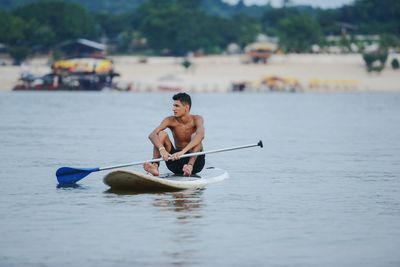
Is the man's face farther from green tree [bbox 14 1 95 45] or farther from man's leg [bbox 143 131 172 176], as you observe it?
green tree [bbox 14 1 95 45]

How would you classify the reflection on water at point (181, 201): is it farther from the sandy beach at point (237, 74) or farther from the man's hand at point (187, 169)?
the sandy beach at point (237, 74)

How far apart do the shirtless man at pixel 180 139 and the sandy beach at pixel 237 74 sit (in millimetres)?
95477

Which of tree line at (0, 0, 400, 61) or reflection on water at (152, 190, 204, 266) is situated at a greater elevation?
tree line at (0, 0, 400, 61)

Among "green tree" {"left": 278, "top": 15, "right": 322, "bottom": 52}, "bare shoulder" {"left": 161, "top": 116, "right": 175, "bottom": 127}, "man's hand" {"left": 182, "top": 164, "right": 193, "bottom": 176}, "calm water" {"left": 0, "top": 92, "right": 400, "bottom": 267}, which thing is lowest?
"calm water" {"left": 0, "top": 92, "right": 400, "bottom": 267}

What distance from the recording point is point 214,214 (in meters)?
18.1

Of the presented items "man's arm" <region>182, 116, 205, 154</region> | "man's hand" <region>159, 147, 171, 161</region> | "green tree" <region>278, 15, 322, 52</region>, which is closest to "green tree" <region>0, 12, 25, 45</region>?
"green tree" <region>278, 15, 322, 52</region>

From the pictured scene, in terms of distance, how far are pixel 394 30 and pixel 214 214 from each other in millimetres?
140214

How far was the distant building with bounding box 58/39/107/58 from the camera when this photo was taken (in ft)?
433

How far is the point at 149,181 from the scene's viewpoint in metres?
19.9

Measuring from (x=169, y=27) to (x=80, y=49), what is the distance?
15949 mm

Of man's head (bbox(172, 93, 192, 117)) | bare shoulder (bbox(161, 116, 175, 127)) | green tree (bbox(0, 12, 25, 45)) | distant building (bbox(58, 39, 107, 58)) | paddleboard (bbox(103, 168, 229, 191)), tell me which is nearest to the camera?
paddleboard (bbox(103, 168, 229, 191))

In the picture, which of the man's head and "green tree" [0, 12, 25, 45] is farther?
"green tree" [0, 12, 25, 45]

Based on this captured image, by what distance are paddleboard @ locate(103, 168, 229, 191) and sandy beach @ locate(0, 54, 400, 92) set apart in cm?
9566

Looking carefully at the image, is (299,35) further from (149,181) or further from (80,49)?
(149,181)
